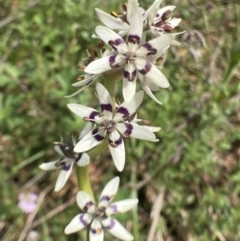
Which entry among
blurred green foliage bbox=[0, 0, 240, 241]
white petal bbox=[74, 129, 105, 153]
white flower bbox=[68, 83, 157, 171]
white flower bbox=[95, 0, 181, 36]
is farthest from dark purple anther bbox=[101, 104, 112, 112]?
blurred green foliage bbox=[0, 0, 240, 241]

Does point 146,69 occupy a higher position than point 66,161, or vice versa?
point 146,69

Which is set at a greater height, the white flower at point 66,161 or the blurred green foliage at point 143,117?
the white flower at point 66,161

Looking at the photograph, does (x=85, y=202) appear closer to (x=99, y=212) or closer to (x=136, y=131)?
(x=99, y=212)

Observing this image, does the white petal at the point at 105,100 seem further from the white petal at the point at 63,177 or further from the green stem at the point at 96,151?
the white petal at the point at 63,177

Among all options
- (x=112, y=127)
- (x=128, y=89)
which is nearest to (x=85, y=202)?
(x=112, y=127)

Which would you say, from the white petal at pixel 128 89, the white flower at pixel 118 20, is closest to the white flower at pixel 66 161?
the white petal at pixel 128 89

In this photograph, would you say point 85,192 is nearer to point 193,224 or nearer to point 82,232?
point 82,232
